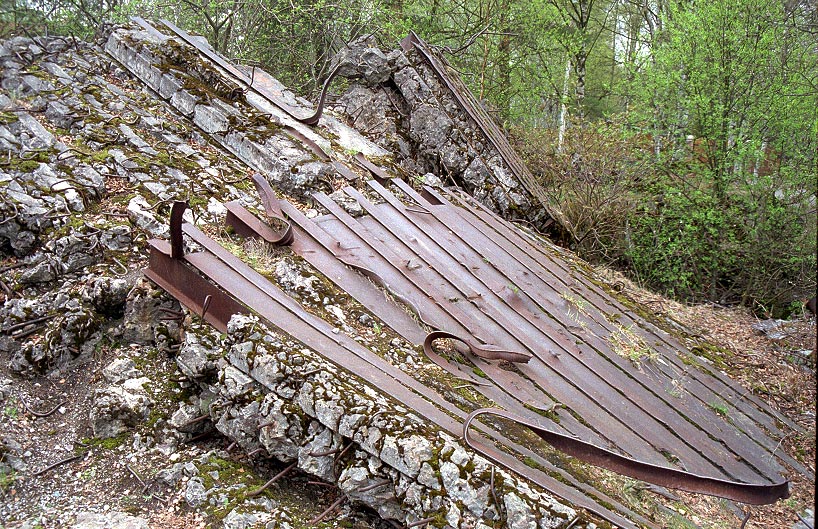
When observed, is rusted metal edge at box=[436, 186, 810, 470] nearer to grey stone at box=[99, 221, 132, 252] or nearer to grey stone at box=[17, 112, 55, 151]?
grey stone at box=[99, 221, 132, 252]

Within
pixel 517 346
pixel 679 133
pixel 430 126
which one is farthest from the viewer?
pixel 679 133

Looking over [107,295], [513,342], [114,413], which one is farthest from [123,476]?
[513,342]

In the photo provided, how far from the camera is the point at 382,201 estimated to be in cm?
562

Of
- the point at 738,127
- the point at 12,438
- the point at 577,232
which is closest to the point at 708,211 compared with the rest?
the point at 738,127

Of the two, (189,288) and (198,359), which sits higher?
(189,288)

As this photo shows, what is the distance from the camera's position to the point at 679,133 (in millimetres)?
9367

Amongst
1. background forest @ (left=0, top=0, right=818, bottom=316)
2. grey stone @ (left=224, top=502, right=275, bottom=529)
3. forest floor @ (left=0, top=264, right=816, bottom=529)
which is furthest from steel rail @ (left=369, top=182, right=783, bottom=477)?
background forest @ (left=0, top=0, right=818, bottom=316)

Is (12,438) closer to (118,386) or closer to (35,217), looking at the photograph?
(118,386)

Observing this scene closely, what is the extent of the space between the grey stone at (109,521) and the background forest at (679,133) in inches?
271

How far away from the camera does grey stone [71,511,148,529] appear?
298 cm

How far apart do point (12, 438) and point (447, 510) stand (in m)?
2.69

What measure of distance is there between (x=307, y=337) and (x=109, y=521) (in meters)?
1.42

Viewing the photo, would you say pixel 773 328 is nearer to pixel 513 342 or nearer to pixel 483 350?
pixel 513 342

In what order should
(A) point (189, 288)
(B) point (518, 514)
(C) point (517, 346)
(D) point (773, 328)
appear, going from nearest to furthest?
1. (B) point (518, 514)
2. (A) point (189, 288)
3. (C) point (517, 346)
4. (D) point (773, 328)
